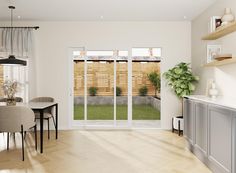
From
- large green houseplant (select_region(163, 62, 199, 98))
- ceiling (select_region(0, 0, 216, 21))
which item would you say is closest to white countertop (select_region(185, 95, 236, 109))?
large green houseplant (select_region(163, 62, 199, 98))

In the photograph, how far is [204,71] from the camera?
5266 millimetres

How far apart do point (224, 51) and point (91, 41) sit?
3298mm

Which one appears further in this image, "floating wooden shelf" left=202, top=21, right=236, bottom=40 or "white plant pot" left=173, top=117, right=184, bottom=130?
"white plant pot" left=173, top=117, right=184, bottom=130

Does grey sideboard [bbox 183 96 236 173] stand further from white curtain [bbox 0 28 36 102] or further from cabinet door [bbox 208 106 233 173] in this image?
white curtain [bbox 0 28 36 102]

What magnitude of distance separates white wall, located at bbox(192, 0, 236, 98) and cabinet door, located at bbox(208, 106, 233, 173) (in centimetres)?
96

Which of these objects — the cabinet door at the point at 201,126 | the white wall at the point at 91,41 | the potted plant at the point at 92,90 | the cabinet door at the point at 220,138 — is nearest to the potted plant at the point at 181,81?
the white wall at the point at 91,41

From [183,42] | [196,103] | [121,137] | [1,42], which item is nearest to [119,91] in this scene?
[121,137]

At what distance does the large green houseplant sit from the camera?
554cm

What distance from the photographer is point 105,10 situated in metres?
5.21

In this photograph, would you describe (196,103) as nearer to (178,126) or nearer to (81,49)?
(178,126)

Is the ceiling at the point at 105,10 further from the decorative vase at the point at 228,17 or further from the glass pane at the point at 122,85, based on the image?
the glass pane at the point at 122,85

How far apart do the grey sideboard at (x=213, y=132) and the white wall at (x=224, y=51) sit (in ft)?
2.17

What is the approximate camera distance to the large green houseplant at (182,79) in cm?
554

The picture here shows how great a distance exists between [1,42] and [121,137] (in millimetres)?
3858
